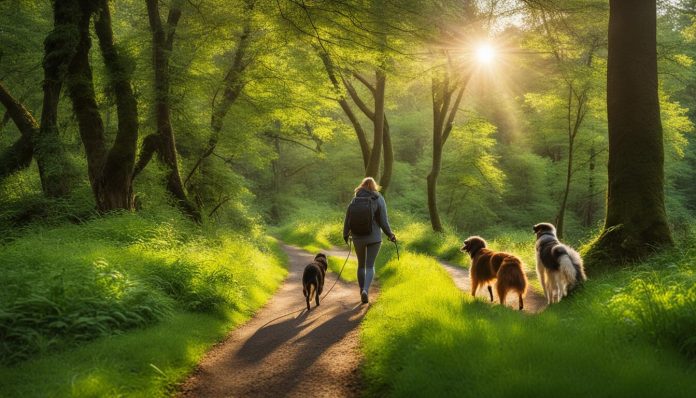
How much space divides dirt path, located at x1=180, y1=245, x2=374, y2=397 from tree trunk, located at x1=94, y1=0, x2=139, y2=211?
17.8 ft

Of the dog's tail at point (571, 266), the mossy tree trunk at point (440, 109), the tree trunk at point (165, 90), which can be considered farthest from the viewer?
the mossy tree trunk at point (440, 109)

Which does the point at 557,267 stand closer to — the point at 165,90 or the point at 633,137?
the point at 633,137

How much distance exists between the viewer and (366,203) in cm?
771

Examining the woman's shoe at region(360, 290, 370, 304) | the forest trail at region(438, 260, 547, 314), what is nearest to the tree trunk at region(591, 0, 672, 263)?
the forest trail at region(438, 260, 547, 314)

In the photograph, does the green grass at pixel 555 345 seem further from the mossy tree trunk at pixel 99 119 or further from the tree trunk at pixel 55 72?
the tree trunk at pixel 55 72

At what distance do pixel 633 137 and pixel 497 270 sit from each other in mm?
3095

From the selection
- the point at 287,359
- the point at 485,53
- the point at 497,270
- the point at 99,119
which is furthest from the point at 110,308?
the point at 485,53

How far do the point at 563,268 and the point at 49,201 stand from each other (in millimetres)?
12075

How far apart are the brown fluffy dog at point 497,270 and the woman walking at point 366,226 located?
1.58 metres

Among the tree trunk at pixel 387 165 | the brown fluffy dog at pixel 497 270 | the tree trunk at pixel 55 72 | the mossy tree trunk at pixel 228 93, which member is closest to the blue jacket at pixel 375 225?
the brown fluffy dog at pixel 497 270

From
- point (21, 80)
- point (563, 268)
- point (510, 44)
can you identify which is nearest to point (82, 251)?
point (563, 268)

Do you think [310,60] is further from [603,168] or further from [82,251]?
[603,168]

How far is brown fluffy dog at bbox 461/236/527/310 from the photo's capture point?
6.71 m

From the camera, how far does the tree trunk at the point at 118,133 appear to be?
10742 millimetres
